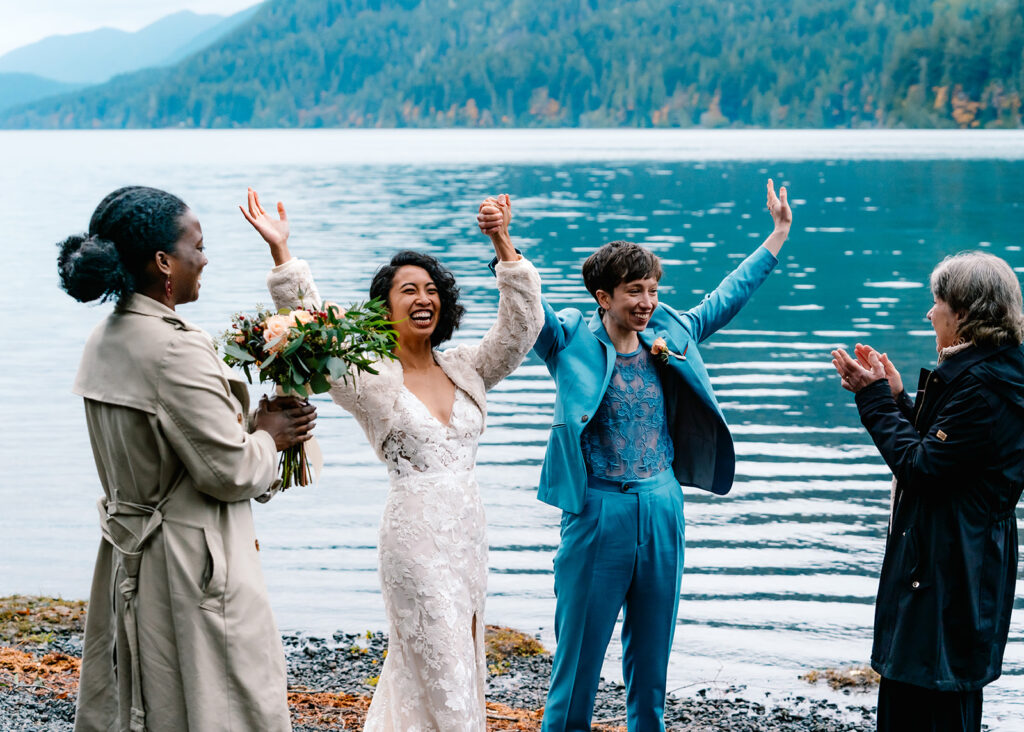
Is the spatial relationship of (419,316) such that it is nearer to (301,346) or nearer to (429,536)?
(301,346)

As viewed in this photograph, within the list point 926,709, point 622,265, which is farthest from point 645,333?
point 926,709

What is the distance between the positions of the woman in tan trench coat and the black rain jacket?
2.37m

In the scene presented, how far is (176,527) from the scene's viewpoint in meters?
3.60

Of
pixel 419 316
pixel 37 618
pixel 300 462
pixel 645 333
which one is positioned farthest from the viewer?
pixel 37 618

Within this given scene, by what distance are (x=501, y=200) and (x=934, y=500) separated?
2.05 m

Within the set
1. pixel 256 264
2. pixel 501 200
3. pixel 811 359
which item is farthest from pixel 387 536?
pixel 256 264

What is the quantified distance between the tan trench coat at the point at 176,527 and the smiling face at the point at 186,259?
4.7 inches

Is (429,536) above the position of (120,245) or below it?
below

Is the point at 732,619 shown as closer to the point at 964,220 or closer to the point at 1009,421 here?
the point at 1009,421

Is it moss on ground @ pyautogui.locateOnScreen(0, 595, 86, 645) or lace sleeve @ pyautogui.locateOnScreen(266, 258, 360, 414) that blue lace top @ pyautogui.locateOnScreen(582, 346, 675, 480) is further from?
moss on ground @ pyautogui.locateOnScreen(0, 595, 86, 645)

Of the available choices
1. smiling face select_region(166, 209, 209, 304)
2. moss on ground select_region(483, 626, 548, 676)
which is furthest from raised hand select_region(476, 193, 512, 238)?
moss on ground select_region(483, 626, 548, 676)

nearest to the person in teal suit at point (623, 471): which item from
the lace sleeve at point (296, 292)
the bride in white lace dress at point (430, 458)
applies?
the bride in white lace dress at point (430, 458)

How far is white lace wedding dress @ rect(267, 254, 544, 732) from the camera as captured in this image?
14.4 feet

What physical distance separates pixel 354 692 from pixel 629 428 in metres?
2.56
